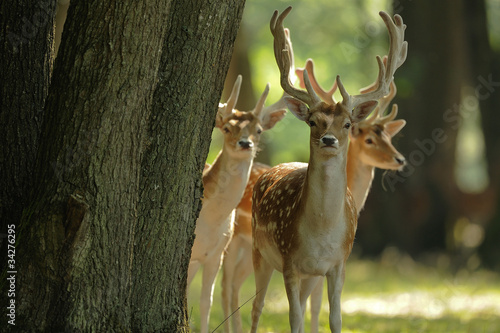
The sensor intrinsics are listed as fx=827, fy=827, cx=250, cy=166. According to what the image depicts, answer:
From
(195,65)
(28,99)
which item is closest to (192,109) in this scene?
(195,65)

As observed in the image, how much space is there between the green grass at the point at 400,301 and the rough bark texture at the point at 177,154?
1260 mm

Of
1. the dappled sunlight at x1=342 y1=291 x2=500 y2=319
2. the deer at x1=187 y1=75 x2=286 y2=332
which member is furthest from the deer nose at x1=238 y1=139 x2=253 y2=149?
the dappled sunlight at x1=342 y1=291 x2=500 y2=319

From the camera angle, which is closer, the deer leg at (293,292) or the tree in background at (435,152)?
the deer leg at (293,292)

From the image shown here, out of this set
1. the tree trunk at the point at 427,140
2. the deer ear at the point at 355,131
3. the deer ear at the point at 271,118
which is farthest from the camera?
the tree trunk at the point at 427,140

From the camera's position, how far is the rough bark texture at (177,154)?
460 centimetres

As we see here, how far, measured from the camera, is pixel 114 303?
434cm

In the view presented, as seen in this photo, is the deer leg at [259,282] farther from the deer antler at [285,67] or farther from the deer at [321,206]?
→ the deer antler at [285,67]

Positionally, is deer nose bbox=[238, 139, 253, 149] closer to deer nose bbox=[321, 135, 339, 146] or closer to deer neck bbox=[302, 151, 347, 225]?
deer neck bbox=[302, 151, 347, 225]

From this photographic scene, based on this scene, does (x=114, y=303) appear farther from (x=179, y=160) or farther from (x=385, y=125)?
(x=385, y=125)

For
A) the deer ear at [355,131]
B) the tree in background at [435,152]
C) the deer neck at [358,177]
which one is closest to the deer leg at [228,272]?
the deer neck at [358,177]

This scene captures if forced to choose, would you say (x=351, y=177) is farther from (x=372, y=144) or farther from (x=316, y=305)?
(x=316, y=305)

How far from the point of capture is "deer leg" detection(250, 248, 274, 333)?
20.3ft

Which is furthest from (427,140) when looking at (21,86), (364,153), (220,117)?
(21,86)

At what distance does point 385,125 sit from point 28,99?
4.03m
